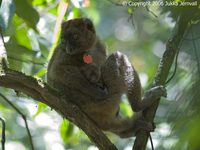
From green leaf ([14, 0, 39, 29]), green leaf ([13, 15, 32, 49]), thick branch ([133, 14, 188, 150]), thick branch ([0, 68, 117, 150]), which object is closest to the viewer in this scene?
thick branch ([0, 68, 117, 150])

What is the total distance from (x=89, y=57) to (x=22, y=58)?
1660mm

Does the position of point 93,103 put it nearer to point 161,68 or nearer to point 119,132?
point 119,132

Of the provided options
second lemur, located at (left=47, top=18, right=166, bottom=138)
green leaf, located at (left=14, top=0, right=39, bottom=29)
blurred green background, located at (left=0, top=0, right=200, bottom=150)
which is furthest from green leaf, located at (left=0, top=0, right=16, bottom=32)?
second lemur, located at (left=47, top=18, right=166, bottom=138)

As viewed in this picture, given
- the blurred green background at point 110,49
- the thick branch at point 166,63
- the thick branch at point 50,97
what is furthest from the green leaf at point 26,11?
the thick branch at point 166,63

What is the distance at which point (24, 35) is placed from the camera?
5.63 m

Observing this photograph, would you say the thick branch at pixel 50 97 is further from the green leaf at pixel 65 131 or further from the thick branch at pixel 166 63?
the green leaf at pixel 65 131

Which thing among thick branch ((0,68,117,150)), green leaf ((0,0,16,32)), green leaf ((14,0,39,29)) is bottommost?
thick branch ((0,68,117,150))

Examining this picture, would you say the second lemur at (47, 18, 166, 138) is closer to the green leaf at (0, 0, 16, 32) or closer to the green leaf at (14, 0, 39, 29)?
the green leaf at (14, 0, 39, 29)

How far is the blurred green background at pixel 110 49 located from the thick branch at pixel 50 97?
911mm

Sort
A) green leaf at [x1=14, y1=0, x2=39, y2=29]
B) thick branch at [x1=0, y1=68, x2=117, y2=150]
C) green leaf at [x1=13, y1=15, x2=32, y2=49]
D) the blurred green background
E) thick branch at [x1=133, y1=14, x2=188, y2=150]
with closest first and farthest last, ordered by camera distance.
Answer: the blurred green background
thick branch at [x1=0, y1=68, x2=117, y2=150]
thick branch at [x1=133, y1=14, x2=188, y2=150]
green leaf at [x1=14, y1=0, x2=39, y2=29]
green leaf at [x1=13, y1=15, x2=32, y2=49]

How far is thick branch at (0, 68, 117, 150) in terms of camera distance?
3705 millimetres

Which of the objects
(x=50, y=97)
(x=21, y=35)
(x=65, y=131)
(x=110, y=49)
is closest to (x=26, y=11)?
(x=21, y=35)

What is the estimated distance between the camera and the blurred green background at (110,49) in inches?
71.1

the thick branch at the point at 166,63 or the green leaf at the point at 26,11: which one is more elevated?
the green leaf at the point at 26,11
